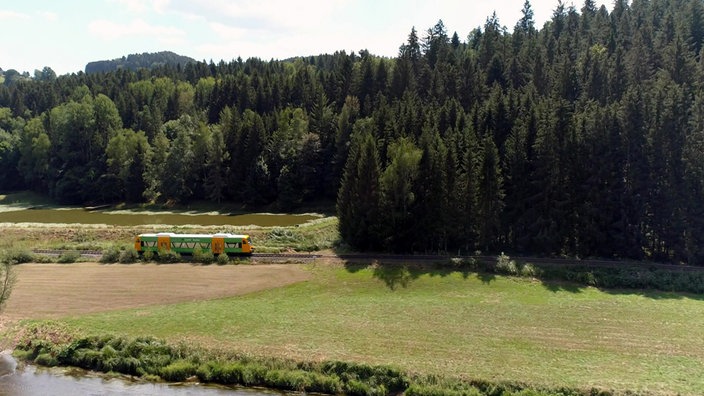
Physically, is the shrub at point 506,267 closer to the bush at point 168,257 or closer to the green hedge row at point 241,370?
the green hedge row at point 241,370

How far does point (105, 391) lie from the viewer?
30.2 meters

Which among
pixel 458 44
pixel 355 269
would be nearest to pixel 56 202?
pixel 355 269

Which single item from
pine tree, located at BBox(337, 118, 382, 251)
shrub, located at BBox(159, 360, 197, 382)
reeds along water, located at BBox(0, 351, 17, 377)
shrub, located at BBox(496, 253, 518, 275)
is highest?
pine tree, located at BBox(337, 118, 382, 251)

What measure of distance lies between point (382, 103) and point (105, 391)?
6663cm

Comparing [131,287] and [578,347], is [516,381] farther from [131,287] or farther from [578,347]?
[131,287]

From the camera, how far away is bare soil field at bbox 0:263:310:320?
42500 millimetres

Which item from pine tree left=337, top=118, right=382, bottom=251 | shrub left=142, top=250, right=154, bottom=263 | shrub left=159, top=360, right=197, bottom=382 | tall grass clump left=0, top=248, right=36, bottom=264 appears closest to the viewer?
shrub left=159, top=360, right=197, bottom=382

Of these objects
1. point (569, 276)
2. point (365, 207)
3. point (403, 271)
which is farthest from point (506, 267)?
point (365, 207)

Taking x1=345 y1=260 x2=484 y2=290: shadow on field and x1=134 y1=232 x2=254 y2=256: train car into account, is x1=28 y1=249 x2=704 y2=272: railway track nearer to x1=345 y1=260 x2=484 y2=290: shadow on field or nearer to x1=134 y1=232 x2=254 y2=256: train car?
x1=345 y1=260 x2=484 y2=290: shadow on field

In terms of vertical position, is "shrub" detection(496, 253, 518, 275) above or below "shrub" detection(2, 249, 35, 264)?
above

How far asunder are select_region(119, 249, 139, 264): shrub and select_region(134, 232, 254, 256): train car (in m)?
0.87

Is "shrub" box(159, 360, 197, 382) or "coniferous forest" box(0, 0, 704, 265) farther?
"coniferous forest" box(0, 0, 704, 265)

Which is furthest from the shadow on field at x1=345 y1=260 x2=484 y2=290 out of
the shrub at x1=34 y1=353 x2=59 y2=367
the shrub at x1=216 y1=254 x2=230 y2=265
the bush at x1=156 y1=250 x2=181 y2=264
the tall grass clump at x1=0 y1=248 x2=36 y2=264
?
the tall grass clump at x1=0 y1=248 x2=36 y2=264

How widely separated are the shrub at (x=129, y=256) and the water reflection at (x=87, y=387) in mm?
22695
